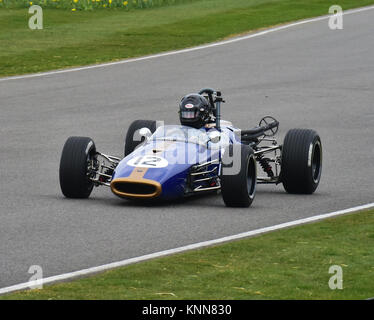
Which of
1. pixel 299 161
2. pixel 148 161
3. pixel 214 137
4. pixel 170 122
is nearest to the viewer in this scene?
pixel 148 161

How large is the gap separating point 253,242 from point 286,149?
312 centimetres

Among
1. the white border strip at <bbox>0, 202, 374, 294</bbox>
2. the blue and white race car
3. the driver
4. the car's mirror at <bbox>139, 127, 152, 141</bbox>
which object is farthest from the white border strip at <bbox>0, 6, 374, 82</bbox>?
the white border strip at <bbox>0, 202, 374, 294</bbox>

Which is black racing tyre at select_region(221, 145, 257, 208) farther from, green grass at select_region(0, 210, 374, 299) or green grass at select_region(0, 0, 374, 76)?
green grass at select_region(0, 0, 374, 76)

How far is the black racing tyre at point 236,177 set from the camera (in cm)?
1354

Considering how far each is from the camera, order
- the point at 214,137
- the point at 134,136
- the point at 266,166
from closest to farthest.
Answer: the point at 214,137 → the point at 266,166 → the point at 134,136

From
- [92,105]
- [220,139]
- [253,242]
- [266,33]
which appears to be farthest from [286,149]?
[266,33]

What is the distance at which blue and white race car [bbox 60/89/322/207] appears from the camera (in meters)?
13.6

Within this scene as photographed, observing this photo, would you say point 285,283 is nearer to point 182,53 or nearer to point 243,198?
point 243,198

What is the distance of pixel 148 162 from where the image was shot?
13.7 m

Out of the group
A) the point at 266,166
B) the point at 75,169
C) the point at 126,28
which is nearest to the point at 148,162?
the point at 75,169

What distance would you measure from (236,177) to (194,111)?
155cm

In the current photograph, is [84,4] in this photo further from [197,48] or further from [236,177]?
[236,177]

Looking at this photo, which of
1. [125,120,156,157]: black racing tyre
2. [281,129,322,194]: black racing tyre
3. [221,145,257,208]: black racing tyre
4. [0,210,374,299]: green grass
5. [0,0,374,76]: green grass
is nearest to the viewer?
[0,210,374,299]: green grass

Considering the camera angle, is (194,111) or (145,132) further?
(145,132)
